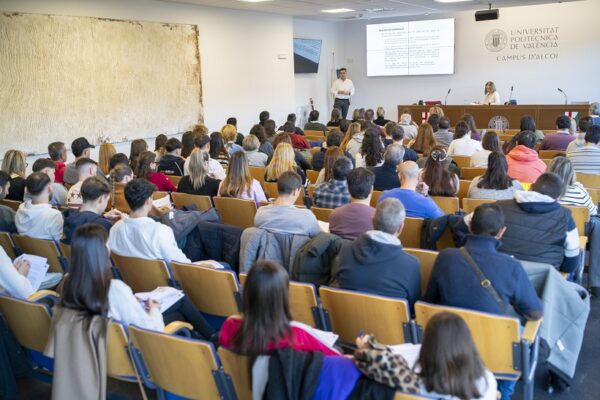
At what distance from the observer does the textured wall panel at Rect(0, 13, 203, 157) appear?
303 inches

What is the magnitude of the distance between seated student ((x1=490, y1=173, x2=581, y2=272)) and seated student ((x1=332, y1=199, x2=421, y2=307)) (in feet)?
3.13

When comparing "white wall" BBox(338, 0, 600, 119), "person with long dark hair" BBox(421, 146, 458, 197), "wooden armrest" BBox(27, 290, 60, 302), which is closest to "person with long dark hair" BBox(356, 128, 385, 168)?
"person with long dark hair" BBox(421, 146, 458, 197)

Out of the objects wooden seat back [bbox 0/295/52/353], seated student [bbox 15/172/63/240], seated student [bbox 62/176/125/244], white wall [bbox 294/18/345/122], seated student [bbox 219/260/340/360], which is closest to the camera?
seated student [bbox 219/260/340/360]

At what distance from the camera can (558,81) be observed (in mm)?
13766

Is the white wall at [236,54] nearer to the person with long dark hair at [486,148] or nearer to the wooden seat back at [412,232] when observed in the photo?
the person with long dark hair at [486,148]

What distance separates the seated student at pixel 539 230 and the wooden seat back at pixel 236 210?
2130mm

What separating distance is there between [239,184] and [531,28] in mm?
11367

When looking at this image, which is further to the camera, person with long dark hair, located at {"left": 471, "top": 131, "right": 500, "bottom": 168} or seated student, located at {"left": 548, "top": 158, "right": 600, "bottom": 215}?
person with long dark hair, located at {"left": 471, "top": 131, "right": 500, "bottom": 168}

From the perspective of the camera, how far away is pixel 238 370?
7.51 ft

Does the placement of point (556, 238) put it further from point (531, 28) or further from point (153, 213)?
point (531, 28)

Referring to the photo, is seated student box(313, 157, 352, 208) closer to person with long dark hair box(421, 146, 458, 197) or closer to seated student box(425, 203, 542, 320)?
person with long dark hair box(421, 146, 458, 197)

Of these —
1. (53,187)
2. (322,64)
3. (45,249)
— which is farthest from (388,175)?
(322,64)

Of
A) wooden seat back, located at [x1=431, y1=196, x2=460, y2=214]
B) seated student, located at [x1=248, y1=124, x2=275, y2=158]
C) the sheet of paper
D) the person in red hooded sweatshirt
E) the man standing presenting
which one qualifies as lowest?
the sheet of paper

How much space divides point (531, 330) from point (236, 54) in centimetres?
1040
